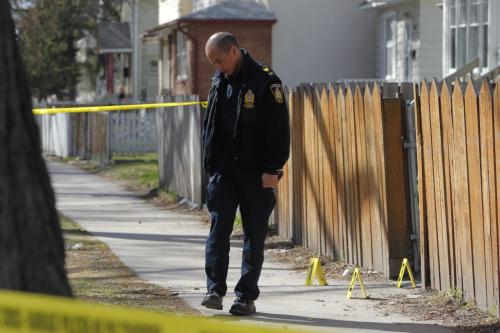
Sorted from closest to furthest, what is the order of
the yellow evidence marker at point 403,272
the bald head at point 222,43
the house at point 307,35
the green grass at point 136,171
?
the bald head at point 222,43
the yellow evidence marker at point 403,272
the green grass at point 136,171
the house at point 307,35

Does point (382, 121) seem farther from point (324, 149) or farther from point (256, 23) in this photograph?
point (256, 23)

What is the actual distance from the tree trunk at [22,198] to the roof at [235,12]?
26528 mm

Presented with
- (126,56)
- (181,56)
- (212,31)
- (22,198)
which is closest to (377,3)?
(212,31)

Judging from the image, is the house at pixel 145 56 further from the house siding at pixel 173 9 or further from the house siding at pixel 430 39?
the house siding at pixel 430 39

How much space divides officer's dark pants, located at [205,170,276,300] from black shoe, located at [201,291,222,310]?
5 cm

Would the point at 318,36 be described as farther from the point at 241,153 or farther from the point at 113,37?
the point at 241,153

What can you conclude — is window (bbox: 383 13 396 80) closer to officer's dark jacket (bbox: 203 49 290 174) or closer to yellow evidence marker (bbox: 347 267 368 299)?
yellow evidence marker (bbox: 347 267 368 299)

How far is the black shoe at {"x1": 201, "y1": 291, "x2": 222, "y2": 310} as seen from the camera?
778 cm

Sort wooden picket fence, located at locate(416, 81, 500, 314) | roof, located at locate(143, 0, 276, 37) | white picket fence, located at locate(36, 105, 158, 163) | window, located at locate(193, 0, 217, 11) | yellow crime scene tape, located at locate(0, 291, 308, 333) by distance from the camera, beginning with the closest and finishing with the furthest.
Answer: yellow crime scene tape, located at locate(0, 291, 308, 333)
wooden picket fence, located at locate(416, 81, 500, 314)
white picket fence, located at locate(36, 105, 158, 163)
roof, located at locate(143, 0, 276, 37)
window, located at locate(193, 0, 217, 11)

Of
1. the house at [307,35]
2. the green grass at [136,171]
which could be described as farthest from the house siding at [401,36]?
the green grass at [136,171]

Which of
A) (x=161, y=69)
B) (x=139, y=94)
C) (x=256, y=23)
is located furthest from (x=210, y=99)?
(x=139, y=94)

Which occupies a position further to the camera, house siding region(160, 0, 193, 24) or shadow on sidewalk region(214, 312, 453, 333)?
house siding region(160, 0, 193, 24)

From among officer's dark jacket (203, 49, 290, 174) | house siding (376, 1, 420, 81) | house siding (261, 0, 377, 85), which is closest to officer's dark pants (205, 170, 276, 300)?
officer's dark jacket (203, 49, 290, 174)

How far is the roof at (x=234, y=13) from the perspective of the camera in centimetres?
3067
